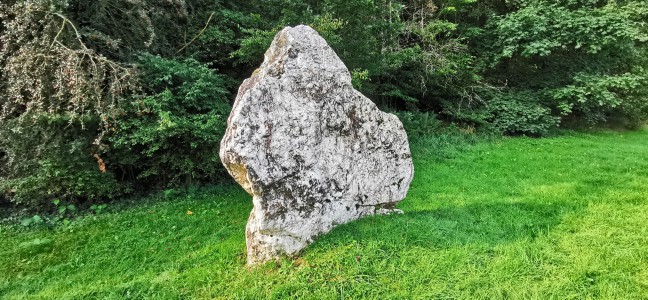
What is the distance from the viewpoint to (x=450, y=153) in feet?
28.2

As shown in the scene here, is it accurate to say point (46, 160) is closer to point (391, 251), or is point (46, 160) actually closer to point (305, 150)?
point (305, 150)

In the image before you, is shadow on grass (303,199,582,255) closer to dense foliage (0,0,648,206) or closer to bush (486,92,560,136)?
dense foliage (0,0,648,206)

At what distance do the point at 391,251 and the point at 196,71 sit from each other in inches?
174

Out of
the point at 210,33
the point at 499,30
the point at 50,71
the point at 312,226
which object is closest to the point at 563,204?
the point at 312,226

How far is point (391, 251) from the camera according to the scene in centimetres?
348

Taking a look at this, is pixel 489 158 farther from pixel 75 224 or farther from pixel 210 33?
pixel 75 224

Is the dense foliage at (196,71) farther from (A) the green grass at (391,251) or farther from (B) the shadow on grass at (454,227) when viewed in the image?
(B) the shadow on grass at (454,227)

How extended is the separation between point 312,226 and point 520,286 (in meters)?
1.97

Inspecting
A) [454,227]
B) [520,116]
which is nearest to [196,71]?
[454,227]

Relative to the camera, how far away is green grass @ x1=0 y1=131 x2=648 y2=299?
3096mm

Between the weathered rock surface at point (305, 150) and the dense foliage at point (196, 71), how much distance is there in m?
2.18

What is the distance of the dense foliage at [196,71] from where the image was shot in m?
4.74

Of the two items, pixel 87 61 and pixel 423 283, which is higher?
pixel 87 61

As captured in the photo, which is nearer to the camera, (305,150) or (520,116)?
(305,150)
